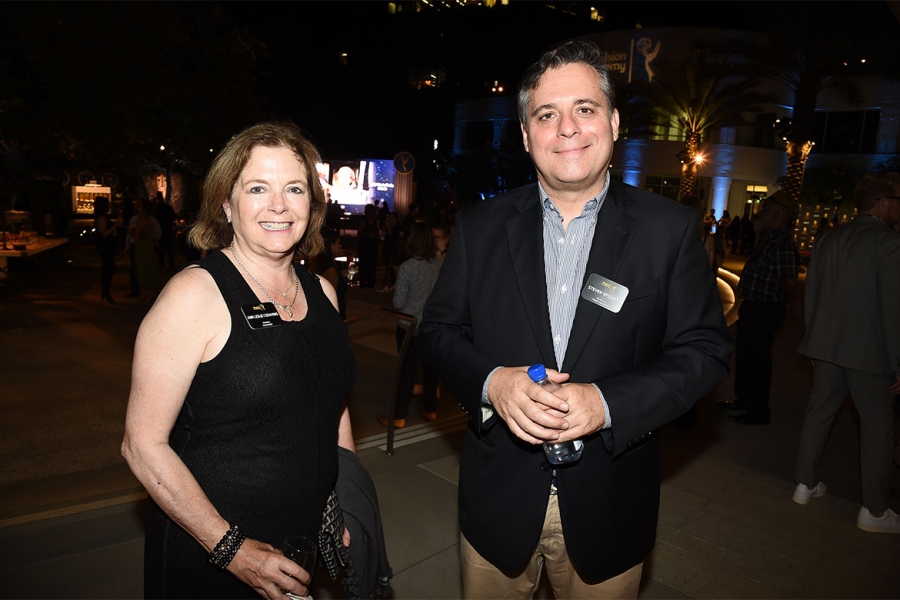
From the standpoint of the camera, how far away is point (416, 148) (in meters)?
45.6

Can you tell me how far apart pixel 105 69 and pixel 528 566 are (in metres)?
15.9

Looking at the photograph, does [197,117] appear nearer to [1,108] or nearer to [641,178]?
[1,108]

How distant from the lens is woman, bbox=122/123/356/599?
1709mm

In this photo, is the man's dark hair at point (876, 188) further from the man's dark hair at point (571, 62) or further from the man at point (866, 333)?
the man's dark hair at point (571, 62)

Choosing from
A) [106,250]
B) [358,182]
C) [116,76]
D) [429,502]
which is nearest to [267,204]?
[429,502]

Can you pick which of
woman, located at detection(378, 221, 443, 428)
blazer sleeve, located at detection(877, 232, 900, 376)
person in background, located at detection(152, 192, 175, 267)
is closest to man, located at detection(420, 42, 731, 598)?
blazer sleeve, located at detection(877, 232, 900, 376)

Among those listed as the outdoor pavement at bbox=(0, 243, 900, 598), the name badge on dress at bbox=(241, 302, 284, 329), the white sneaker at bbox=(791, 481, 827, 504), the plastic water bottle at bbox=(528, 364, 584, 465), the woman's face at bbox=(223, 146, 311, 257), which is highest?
the woman's face at bbox=(223, 146, 311, 257)

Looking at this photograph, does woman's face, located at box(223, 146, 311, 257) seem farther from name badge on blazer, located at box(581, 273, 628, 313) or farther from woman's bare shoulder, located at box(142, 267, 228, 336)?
name badge on blazer, located at box(581, 273, 628, 313)

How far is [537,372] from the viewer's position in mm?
1680

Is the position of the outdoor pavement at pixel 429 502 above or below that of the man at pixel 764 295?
below

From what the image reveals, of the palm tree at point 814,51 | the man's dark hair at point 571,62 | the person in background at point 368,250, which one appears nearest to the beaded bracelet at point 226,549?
the man's dark hair at point 571,62

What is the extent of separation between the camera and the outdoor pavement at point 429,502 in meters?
3.37

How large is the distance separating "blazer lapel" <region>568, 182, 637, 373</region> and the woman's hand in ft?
3.50

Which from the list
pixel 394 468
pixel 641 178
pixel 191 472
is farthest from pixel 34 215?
pixel 641 178
